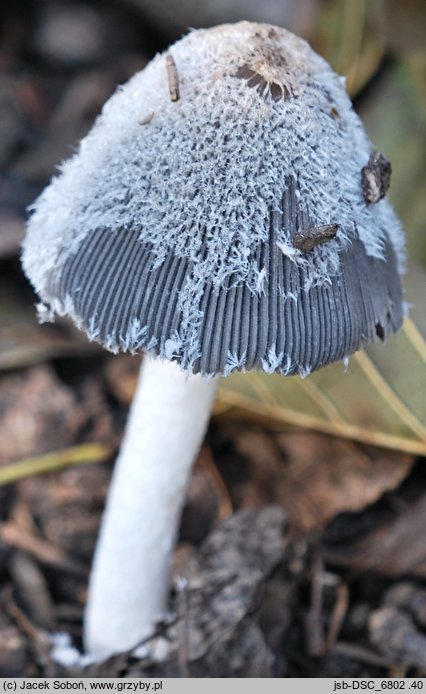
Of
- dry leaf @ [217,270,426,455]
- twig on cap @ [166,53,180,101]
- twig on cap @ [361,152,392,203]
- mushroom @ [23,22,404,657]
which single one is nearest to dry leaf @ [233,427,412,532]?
dry leaf @ [217,270,426,455]

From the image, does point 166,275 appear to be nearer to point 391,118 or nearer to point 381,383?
point 381,383

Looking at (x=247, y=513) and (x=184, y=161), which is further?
(x=247, y=513)

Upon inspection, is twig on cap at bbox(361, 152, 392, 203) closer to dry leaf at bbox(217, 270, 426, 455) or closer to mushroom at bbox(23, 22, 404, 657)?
mushroom at bbox(23, 22, 404, 657)

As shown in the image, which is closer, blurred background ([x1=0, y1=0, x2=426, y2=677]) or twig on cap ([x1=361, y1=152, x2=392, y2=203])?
twig on cap ([x1=361, y1=152, x2=392, y2=203])

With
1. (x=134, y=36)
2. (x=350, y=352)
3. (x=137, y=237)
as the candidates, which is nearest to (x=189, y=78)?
(x=137, y=237)

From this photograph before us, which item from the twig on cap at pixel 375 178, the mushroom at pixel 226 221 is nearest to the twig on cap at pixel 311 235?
the mushroom at pixel 226 221

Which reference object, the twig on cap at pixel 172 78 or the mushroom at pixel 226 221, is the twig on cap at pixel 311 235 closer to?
the mushroom at pixel 226 221

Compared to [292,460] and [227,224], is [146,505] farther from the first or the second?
[227,224]
